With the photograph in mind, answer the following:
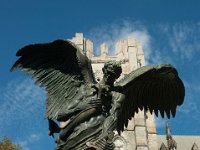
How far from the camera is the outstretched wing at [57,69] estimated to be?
418 centimetres

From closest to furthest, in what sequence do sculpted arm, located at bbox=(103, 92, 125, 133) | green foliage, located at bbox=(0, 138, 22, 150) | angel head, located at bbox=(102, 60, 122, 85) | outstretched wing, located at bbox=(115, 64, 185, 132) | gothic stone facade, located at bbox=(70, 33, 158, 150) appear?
sculpted arm, located at bbox=(103, 92, 125, 133)
angel head, located at bbox=(102, 60, 122, 85)
outstretched wing, located at bbox=(115, 64, 185, 132)
green foliage, located at bbox=(0, 138, 22, 150)
gothic stone facade, located at bbox=(70, 33, 158, 150)

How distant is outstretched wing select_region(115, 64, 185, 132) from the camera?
4176 mm

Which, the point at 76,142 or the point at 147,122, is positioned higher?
the point at 76,142

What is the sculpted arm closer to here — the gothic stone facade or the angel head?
the angel head

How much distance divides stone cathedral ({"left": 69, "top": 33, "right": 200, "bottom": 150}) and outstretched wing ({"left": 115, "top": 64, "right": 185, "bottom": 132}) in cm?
3341

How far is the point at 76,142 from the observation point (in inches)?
149

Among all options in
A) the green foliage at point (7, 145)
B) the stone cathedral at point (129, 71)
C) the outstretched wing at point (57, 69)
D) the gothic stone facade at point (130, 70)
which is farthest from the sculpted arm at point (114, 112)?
the stone cathedral at point (129, 71)

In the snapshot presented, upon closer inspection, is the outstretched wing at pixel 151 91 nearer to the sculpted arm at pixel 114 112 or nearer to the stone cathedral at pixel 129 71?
the sculpted arm at pixel 114 112

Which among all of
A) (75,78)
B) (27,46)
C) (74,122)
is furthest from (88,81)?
(27,46)

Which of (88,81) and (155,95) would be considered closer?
(88,81)

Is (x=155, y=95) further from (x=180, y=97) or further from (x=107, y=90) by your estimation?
(x=107, y=90)

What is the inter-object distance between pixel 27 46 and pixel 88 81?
0.73 metres

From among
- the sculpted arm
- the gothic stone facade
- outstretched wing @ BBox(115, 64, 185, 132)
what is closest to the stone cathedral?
the gothic stone facade

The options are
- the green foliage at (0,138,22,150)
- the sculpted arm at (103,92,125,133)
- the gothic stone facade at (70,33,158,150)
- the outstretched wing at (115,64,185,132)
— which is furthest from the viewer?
the gothic stone facade at (70,33,158,150)
